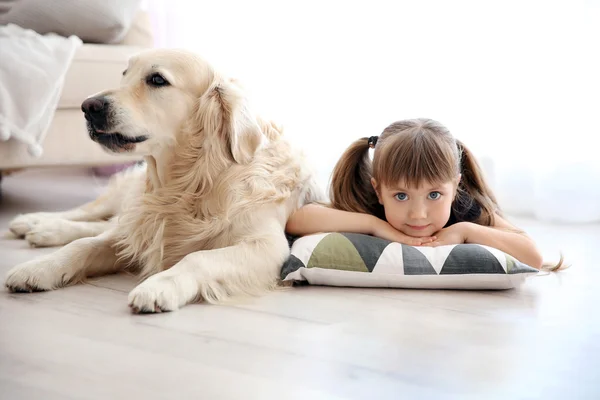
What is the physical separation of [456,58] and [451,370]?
1838 millimetres

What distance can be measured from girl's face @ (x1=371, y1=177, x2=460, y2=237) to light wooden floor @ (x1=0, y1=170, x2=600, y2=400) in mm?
200

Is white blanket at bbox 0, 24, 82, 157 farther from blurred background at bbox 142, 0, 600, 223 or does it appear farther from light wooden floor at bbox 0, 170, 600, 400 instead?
light wooden floor at bbox 0, 170, 600, 400

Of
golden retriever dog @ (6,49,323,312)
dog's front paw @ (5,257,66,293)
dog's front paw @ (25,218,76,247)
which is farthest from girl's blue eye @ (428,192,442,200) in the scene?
dog's front paw @ (25,218,76,247)

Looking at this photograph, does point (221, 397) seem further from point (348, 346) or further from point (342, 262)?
point (342, 262)

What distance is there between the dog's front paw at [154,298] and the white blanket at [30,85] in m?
1.31

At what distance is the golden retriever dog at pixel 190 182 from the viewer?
1685 mm

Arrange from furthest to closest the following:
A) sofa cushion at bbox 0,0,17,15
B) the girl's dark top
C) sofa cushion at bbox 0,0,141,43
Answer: sofa cushion at bbox 0,0,17,15
sofa cushion at bbox 0,0,141,43
the girl's dark top

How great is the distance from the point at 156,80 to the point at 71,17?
4.85 feet

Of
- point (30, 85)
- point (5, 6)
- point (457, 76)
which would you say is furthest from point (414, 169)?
point (5, 6)

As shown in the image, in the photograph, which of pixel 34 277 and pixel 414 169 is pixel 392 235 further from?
pixel 34 277

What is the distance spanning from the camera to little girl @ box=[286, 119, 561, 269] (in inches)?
69.8

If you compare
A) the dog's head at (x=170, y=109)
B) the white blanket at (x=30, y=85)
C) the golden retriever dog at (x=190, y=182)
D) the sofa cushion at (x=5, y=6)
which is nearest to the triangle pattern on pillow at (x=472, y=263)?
the golden retriever dog at (x=190, y=182)

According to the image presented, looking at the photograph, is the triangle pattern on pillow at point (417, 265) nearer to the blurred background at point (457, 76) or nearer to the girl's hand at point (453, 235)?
the girl's hand at point (453, 235)

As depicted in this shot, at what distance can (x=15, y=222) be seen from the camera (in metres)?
2.37
